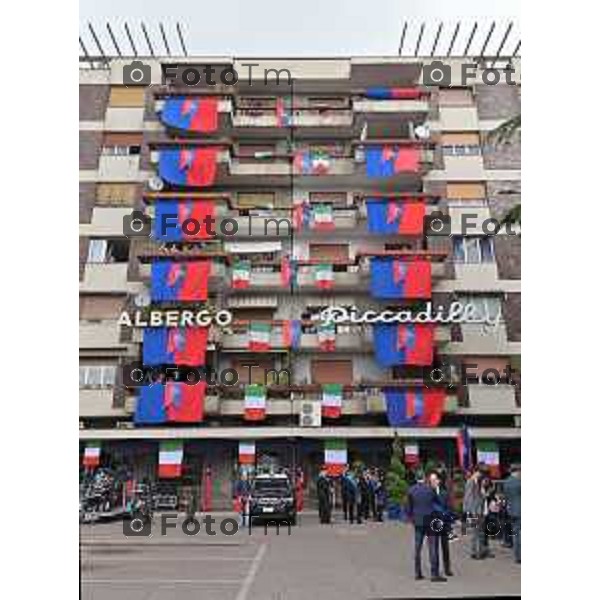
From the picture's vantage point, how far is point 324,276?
1591 inches

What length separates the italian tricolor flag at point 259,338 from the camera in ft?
131

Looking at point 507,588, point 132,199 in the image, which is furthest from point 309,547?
point 132,199

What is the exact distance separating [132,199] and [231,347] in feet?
25.7

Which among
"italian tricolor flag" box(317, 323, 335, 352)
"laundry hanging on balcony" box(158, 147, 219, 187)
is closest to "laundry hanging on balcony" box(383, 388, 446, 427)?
"italian tricolor flag" box(317, 323, 335, 352)

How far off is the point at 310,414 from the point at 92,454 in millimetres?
7893

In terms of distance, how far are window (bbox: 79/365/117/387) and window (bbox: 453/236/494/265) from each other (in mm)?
13973

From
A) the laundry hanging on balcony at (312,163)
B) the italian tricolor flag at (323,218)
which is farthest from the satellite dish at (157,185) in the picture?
the italian tricolor flag at (323,218)

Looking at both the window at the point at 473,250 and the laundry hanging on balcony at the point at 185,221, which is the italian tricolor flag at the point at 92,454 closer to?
the laundry hanging on balcony at the point at 185,221

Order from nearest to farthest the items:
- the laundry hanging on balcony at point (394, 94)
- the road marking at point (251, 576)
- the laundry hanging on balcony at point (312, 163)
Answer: the road marking at point (251, 576)
the laundry hanging on balcony at point (312, 163)
the laundry hanging on balcony at point (394, 94)

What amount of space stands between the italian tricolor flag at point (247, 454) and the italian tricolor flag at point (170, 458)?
2.16m

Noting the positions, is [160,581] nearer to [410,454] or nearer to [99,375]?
[410,454]

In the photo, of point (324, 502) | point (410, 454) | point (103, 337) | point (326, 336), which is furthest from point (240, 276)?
point (324, 502)
